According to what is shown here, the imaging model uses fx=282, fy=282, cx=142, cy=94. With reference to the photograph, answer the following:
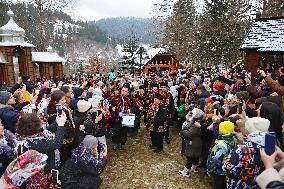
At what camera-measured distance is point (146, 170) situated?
291 inches

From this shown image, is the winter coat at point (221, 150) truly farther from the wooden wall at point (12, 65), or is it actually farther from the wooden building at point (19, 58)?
the wooden wall at point (12, 65)

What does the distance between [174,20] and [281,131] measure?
32.9 meters

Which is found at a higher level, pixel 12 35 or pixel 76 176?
pixel 12 35

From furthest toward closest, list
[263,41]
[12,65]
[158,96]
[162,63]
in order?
[162,63] < [12,65] < [263,41] < [158,96]

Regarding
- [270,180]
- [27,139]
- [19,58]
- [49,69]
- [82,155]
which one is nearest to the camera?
[270,180]

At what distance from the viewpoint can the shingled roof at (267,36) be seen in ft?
37.5

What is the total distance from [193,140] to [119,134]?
274 cm

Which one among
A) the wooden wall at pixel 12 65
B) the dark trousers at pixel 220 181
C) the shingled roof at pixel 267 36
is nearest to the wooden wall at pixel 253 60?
the shingled roof at pixel 267 36

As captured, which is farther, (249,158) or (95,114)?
(95,114)

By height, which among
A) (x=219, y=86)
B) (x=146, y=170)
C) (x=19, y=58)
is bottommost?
(x=146, y=170)

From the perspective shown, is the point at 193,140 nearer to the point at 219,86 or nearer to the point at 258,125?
the point at 219,86

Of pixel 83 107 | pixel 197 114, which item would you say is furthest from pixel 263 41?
pixel 83 107

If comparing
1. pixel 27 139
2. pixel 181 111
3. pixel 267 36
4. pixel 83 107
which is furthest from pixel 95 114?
pixel 267 36

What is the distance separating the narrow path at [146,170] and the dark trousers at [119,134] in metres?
0.31
